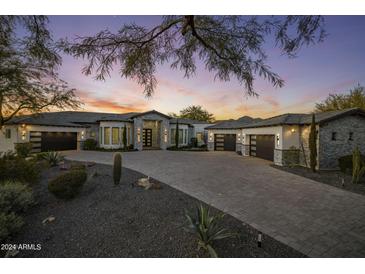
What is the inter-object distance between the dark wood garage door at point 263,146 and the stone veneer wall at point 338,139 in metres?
3.30

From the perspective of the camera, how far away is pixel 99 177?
23.2 feet

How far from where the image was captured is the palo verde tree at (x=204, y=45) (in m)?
3.08

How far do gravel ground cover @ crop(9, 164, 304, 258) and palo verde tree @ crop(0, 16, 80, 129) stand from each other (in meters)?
3.81

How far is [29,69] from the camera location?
25.2 feet

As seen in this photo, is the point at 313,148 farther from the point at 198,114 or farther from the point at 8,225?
the point at 198,114

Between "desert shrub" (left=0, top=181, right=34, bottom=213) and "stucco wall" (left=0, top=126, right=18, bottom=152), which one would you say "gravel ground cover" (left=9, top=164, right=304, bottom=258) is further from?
"stucco wall" (left=0, top=126, right=18, bottom=152)

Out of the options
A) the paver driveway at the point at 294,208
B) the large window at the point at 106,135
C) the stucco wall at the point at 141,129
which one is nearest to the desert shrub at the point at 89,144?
the large window at the point at 106,135

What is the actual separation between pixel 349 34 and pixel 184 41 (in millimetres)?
4104

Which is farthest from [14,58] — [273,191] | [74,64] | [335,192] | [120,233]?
[335,192]

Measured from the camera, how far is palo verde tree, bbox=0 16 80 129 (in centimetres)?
327

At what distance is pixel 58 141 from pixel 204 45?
64.9 ft

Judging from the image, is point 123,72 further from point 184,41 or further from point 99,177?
point 99,177

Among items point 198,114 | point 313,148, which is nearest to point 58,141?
point 313,148

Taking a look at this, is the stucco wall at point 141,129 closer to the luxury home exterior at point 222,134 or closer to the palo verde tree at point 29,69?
the luxury home exterior at point 222,134
